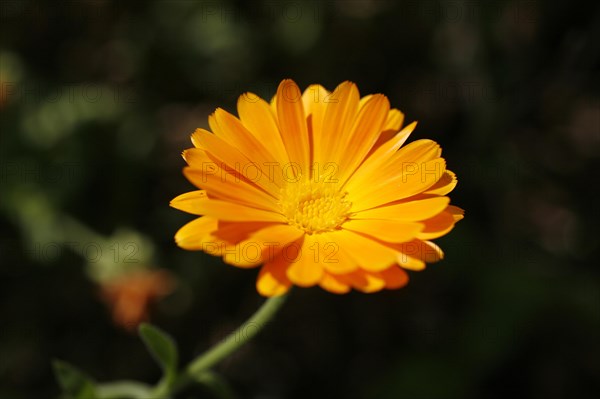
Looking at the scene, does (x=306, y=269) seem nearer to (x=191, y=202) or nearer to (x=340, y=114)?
(x=191, y=202)

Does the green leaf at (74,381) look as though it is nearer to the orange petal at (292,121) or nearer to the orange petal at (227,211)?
the orange petal at (227,211)

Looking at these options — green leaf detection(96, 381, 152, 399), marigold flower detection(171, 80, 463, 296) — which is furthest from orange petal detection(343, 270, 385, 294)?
green leaf detection(96, 381, 152, 399)

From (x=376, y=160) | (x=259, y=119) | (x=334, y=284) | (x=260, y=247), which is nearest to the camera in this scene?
(x=334, y=284)

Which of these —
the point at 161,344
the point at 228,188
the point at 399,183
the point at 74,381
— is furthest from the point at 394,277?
→ the point at 74,381

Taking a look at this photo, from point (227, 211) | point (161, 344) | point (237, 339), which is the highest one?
point (227, 211)

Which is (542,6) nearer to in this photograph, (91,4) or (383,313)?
(383,313)

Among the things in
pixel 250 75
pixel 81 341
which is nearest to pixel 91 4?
pixel 250 75

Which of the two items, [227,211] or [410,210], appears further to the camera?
[410,210]

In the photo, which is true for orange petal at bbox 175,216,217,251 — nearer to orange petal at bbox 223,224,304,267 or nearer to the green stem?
orange petal at bbox 223,224,304,267
